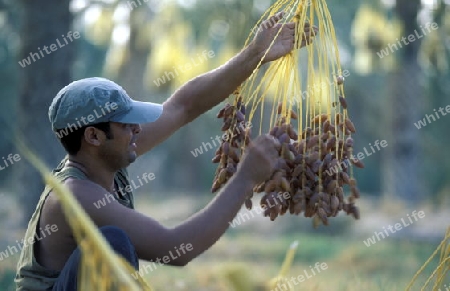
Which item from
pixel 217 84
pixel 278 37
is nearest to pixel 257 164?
pixel 278 37

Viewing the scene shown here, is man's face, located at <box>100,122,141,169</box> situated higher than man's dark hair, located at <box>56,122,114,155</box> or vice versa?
man's dark hair, located at <box>56,122,114,155</box>

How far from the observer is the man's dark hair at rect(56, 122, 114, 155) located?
319 centimetres

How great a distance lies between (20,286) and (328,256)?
8230 millimetres

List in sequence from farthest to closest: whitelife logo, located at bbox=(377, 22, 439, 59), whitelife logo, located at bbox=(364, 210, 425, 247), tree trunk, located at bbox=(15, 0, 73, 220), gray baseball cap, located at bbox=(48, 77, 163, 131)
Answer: whitelife logo, located at bbox=(377, 22, 439, 59) → whitelife logo, located at bbox=(364, 210, 425, 247) → tree trunk, located at bbox=(15, 0, 73, 220) → gray baseball cap, located at bbox=(48, 77, 163, 131)

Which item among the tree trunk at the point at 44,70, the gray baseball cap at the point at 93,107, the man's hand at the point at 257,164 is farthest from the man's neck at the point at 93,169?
the tree trunk at the point at 44,70

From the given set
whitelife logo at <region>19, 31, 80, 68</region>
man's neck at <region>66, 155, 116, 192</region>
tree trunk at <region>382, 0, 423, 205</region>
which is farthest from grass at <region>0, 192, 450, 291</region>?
whitelife logo at <region>19, 31, 80, 68</region>

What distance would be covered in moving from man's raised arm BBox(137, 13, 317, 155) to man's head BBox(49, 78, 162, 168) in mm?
689

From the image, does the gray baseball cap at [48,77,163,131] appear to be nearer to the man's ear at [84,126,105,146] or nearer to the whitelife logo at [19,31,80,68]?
the man's ear at [84,126,105,146]

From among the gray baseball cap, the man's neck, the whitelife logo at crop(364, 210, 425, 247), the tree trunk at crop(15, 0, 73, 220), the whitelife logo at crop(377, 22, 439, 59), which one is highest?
the tree trunk at crop(15, 0, 73, 220)

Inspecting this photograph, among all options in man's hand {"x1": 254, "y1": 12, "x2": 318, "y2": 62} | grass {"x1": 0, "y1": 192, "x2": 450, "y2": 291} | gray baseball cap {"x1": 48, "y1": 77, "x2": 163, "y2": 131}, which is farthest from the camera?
grass {"x1": 0, "y1": 192, "x2": 450, "y2": 291}

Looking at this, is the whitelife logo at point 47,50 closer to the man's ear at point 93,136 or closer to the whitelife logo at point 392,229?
the whitelife logo at point 392,229

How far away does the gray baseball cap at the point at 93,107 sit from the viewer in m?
3.13

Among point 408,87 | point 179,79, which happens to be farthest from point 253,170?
point 179,79

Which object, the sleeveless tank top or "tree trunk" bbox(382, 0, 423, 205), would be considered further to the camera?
"tree trunk" bbox(382, 0, 423, 205)
